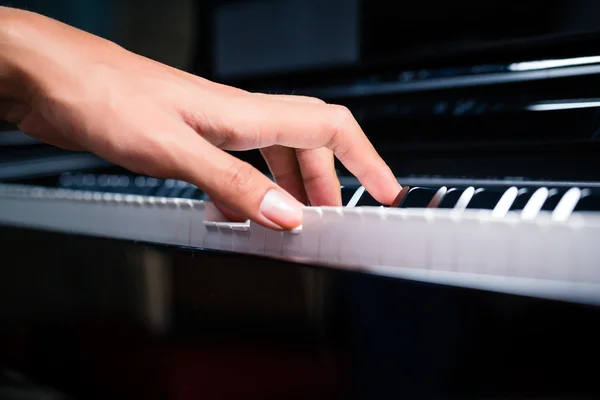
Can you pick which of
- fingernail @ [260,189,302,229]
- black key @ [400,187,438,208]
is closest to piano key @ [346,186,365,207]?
black key @ [400,187,438,208]

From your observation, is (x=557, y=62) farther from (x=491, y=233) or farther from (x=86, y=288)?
(x=86, y=288)

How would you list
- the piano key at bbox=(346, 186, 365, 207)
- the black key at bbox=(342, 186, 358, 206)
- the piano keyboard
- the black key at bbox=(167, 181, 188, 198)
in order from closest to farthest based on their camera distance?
the piano keyboard, the piano key at bbox=(346, 186, 365, 207), the black key at bbox=(342, 186, 358, 206), the black key at bbox=(167, 181, 188, 198)

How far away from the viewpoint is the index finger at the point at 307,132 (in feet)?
1.84

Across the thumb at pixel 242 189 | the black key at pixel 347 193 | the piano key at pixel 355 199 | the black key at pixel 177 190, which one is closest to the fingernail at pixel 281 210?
the thumb at pixel 242 189

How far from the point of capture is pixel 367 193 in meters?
0.73

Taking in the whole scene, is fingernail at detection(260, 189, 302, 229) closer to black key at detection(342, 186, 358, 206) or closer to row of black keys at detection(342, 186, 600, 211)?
row of black keys at detection(342, 186, 600, 211)

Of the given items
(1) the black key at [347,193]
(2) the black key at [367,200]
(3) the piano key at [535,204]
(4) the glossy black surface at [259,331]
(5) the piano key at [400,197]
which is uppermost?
(3) the piano key at [535,204]

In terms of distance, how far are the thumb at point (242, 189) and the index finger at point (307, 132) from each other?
75mm

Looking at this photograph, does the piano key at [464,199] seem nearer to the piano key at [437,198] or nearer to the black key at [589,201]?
the piano key at [437,198]

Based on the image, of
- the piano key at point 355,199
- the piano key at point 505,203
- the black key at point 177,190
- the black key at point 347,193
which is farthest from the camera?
the black key at point 177,190

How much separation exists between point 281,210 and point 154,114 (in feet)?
0.45

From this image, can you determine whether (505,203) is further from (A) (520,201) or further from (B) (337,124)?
(B) (337,124)

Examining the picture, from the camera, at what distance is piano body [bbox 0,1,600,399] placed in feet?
1.32

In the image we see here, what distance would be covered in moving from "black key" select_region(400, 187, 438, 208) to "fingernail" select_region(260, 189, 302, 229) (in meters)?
0.13
